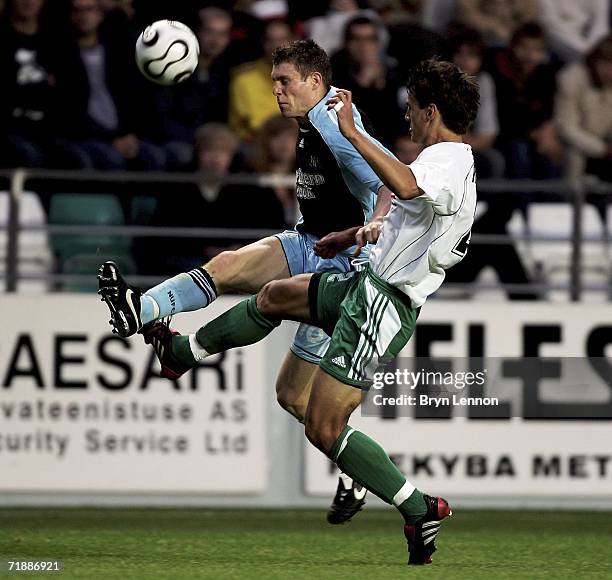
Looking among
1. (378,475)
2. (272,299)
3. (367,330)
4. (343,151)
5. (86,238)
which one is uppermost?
(343,151)

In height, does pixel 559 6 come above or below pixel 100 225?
above

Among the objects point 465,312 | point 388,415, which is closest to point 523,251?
point 465,312

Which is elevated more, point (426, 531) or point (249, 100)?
point (249, 100)

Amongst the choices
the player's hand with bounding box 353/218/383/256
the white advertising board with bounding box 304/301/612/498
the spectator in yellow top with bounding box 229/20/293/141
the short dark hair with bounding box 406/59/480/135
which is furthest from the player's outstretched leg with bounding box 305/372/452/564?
the spectator in yellow top with bounding box 229/20/293/141

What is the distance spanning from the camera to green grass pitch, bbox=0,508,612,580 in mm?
7297

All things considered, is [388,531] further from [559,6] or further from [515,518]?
[559,6]

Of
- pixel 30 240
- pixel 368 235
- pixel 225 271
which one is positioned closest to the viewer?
pixel 368 235

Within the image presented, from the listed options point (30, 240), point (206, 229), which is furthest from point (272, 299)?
point (30, 240)

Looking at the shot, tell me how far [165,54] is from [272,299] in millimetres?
1327

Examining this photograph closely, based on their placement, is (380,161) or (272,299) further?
(272,299)

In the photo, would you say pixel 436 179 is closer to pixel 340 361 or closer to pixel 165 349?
pixel 340 361

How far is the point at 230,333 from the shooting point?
7684 millimetres

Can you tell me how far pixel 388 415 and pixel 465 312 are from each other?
83 centimetres

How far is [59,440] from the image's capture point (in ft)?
33.6
